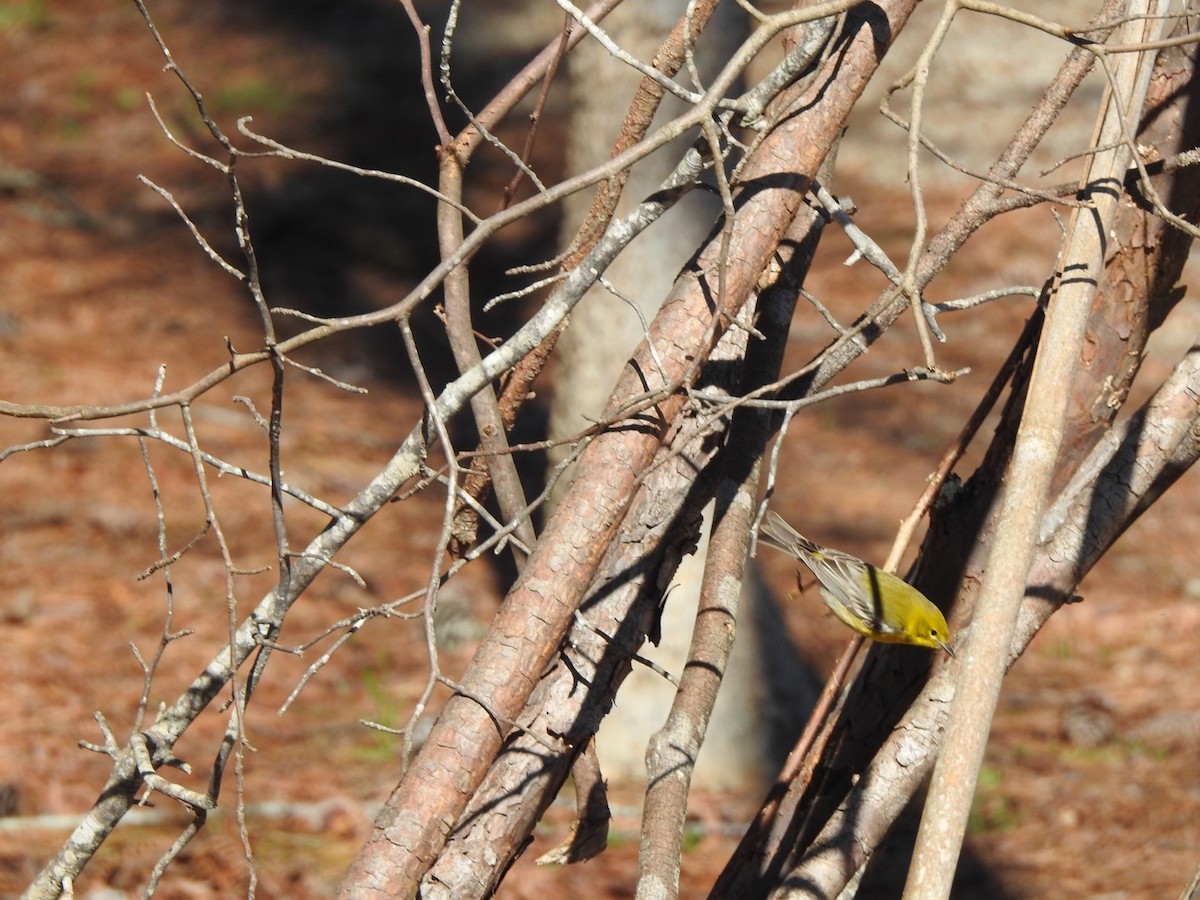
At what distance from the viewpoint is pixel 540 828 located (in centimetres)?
389

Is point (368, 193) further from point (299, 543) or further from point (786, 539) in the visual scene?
point (786, 539)

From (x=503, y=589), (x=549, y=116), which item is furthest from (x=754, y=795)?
(x=549, y=116)

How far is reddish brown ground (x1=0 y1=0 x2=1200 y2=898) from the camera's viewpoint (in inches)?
146

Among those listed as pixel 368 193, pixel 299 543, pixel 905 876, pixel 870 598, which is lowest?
pixel 870 598

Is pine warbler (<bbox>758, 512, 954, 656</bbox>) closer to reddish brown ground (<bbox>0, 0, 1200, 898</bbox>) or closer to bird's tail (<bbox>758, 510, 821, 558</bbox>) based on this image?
bird's tail (<bbox>758, 510, 821, 558</bbox>)

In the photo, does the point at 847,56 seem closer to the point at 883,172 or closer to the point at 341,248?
the point at 341,248

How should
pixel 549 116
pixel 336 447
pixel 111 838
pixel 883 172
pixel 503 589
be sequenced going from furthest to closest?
1. pixel 549 116
2. pixel 883 172
3. pixel 336 447
4. pixel 503 589
5. pixel 111 838

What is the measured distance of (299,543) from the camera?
16.1 feet

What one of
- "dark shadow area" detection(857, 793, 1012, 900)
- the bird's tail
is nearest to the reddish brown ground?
"dark shadow area" detection(857, 793, 1012, 900)

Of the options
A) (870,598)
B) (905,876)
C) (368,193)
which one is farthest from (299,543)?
(368,193)

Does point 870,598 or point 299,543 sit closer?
point 870,598

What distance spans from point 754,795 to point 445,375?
3.15 metres

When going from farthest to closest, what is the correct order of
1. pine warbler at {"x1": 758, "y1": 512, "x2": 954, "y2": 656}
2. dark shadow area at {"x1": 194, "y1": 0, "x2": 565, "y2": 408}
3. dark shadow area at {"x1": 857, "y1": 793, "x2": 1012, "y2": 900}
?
dark shadow area at {"x1": 194, "y1": 0, "x2": 565, "y2": 408}
dark shadow area at {"x1": 857, "y1": 793, "x2": 1012, "y2": 900}
pine warbler at {"x1": 758, "y1": 512, "x2": 954, "y2": 656}

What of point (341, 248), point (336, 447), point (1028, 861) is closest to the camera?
point (1028, 861)
